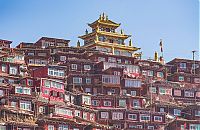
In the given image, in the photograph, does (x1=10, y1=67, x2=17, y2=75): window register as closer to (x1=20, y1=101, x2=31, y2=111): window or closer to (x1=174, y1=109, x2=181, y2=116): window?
(x1=20, y1=101, x2=31, y2=111): window

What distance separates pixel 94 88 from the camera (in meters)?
80.4

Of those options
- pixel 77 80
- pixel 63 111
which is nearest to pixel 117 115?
pixel 77 80

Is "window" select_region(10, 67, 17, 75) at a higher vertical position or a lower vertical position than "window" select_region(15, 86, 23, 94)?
higher

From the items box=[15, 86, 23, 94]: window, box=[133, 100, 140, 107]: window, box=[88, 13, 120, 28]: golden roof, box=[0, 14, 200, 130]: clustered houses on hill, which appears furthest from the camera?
box=[88, 13, 120, 28]: golden roof

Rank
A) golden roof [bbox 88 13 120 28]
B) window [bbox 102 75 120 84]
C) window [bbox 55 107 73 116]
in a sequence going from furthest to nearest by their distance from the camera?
golden roof [bbox 88 13 120 28]
window [bbox 102 75 120 84]
window [bbox 55 107 73 116]

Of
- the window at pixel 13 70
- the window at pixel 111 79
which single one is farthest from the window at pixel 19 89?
the window at pixel 111 79

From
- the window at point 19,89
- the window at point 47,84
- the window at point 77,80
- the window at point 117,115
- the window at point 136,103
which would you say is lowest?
the window at point 117,115

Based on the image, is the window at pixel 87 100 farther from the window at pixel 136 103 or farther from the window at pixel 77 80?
the window at pixel 136 103

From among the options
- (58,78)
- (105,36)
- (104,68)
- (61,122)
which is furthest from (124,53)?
(61,122)

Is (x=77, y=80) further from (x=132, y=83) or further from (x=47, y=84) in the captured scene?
(x=47, y=84)

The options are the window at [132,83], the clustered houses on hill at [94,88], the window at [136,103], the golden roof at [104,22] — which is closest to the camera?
the clustered houses on hill at [94,88]

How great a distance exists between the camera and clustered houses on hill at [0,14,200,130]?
67312 millimetres

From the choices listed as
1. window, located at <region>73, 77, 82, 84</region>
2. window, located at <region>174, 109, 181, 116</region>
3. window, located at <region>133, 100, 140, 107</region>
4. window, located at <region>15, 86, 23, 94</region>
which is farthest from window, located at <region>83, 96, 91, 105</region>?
window, located at <region>174, 109, 181, 116</region>

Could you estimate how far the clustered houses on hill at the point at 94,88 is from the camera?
67312 millimetres
